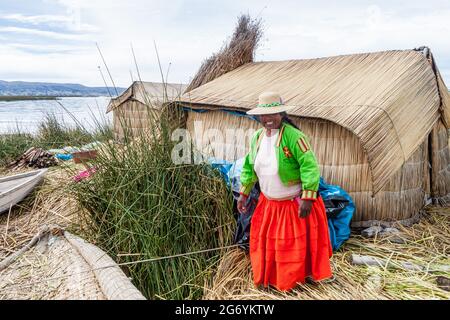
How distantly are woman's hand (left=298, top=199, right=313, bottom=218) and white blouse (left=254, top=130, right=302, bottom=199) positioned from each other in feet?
0.41

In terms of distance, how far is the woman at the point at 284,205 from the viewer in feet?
8.70

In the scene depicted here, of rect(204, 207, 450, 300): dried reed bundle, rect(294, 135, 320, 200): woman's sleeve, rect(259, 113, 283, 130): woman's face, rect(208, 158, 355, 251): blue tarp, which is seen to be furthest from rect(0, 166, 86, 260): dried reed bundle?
rect(294, 135, 320, 200): woman's sleeve

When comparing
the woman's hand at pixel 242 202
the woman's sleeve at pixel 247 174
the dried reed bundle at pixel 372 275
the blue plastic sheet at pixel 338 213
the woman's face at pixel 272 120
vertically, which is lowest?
the dried reed bundle at pixel 372 275

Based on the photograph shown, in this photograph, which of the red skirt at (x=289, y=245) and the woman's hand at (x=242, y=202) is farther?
the woman's hand at (x=242, y=202)

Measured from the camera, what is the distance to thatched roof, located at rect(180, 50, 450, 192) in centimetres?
358

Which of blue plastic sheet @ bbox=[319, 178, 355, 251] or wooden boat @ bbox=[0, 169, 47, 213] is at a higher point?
blue plastic sheet @ bbox=[319, 178, 355, 251]

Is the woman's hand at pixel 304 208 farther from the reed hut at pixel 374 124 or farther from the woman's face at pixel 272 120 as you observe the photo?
the reed hut at pixel 374 124

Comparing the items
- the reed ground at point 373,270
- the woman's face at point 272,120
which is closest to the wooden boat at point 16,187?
the reed ground at point 373,270

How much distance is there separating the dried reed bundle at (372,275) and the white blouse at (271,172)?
647 millimetres

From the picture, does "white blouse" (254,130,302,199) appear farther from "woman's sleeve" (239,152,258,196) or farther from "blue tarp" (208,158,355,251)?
"blue tarp" (208,158,355,251)

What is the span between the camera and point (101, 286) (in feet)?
9.82

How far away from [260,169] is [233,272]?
2.90 ft

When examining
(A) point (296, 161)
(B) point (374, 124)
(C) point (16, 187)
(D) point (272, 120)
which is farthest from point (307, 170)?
(C) point (16, 187)

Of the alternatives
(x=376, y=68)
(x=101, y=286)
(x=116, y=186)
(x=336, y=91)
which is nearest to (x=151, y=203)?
(x=116, y=186)
